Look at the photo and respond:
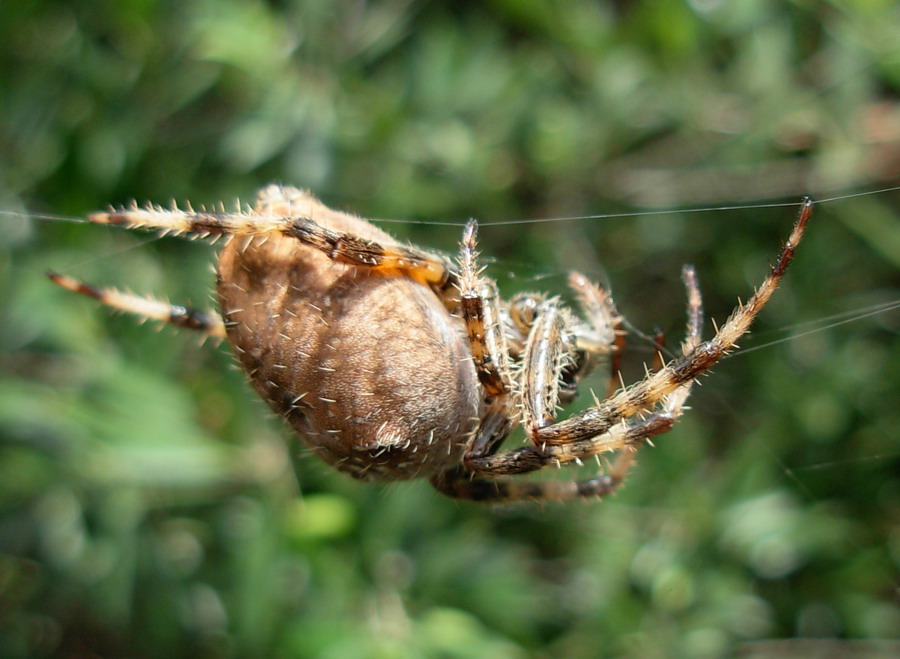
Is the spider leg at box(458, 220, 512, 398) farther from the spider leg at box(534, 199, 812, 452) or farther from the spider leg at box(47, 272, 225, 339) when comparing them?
the spider leg at box(47, 272, 225, 339)

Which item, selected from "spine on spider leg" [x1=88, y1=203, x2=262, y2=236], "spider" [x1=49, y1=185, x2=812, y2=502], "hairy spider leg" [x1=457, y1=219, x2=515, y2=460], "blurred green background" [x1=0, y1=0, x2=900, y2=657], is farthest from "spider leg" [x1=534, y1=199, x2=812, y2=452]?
"blurred green background" [x1=0, y1=0, x2=900, y2=657]

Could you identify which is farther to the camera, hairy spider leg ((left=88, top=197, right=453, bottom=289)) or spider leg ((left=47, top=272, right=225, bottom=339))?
spider leg ((left=47, top=272, right=225, bottom=339))

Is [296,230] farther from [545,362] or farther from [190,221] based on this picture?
[545,362]

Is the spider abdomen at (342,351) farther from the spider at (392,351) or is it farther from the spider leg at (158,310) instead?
the spider leg at (158,310)

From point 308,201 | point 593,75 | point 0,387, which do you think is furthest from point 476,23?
point 0,387

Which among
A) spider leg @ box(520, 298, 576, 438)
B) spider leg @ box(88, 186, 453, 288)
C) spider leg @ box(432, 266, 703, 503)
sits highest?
spider leg @ box(88, 186, 453, 288)

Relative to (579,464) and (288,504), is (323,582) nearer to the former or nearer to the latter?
(288,504)

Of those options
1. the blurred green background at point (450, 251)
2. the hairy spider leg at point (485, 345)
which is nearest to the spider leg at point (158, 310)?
the hairy spider leg at point (485, 345)
